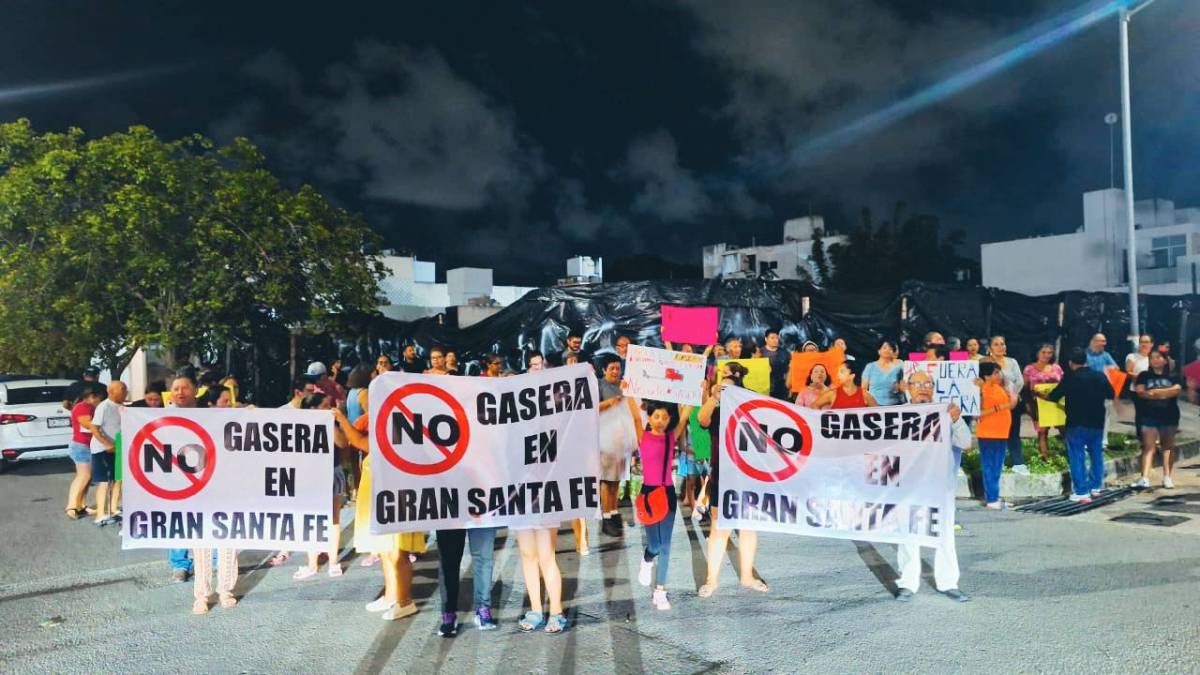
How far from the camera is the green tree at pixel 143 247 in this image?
51.1ft

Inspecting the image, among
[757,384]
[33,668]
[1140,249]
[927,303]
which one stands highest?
[1140,249]

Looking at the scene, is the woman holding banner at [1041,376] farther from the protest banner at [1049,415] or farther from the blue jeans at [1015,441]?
the blue jeans at [1015,441]

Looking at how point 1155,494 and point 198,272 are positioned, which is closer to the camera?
point 1155,494

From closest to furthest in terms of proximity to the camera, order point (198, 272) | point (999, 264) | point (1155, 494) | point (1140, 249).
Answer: point (1155, 494) → point (198, 272) → point (1140, 249) → point (999, 264)

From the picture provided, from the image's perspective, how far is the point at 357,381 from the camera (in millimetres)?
7051

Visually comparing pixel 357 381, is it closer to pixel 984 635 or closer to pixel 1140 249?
pixel 984 635

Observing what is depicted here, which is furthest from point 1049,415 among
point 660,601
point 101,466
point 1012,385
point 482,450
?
point 101,466

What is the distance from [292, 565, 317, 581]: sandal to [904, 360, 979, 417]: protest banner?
6294 mm

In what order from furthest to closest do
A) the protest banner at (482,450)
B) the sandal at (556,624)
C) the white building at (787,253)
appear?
the white building at (787,253) → the sandal at (556,624) → the protest banner at (482,450)

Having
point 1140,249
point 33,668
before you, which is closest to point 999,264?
point 1140,249

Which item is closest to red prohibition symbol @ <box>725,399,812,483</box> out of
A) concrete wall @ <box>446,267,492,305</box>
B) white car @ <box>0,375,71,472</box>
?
white car @ <box>0,375,71,472</box>

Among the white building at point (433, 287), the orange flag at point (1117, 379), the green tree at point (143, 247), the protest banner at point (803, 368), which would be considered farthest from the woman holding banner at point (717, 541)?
the white building at point (433, 287)

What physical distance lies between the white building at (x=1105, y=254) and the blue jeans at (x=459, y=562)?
44.5m

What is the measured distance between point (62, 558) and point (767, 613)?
6481 mm
